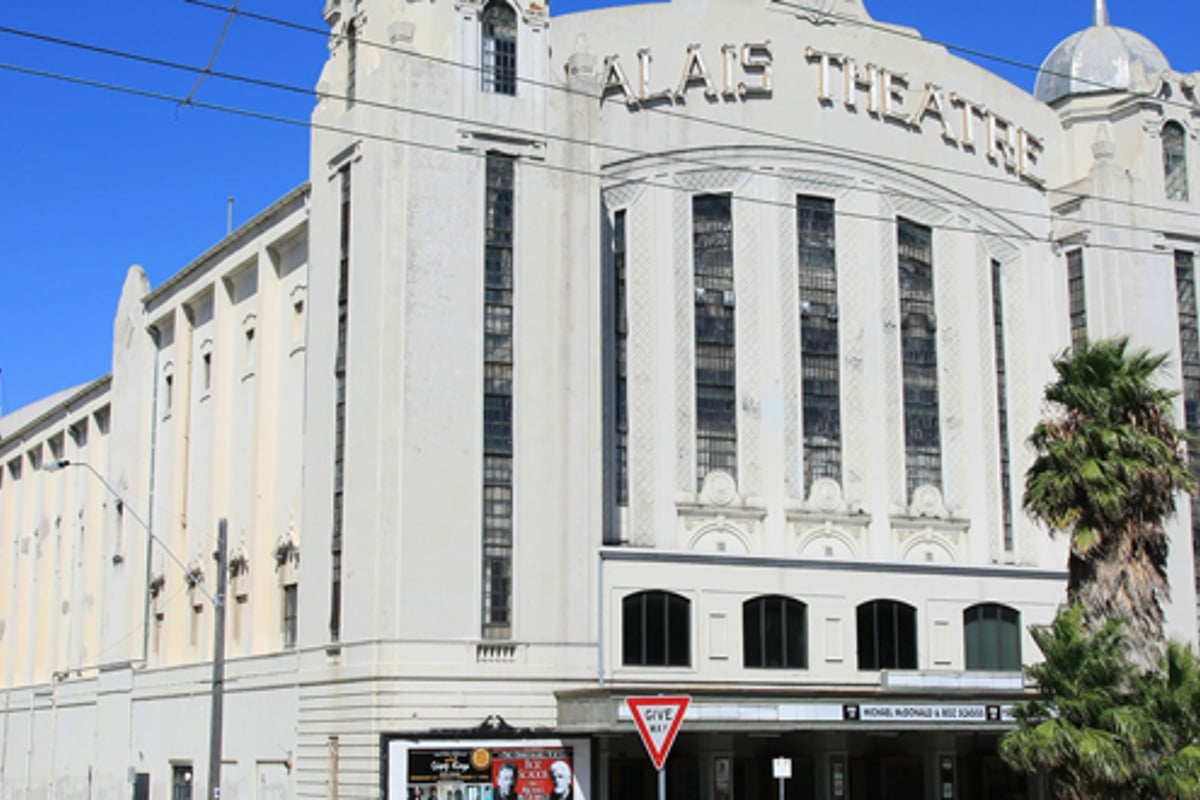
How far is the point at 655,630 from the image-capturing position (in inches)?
1522

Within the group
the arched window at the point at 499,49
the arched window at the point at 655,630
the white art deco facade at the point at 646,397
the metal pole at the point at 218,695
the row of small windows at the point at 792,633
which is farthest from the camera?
the arched window at the point at 499,49

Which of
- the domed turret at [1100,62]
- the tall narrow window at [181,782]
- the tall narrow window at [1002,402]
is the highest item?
the domed turret at [1100,62]

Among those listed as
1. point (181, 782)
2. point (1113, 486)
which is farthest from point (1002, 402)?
point (181, 782)

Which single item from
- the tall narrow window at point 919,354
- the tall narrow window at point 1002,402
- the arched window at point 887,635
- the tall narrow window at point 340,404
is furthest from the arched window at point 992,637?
the tall narrow window at point 340,404

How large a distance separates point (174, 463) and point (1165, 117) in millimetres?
31108

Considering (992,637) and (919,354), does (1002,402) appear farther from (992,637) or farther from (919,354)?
(992,637)

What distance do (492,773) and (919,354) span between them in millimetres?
17201

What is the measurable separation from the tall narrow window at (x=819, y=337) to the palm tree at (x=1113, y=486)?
30.3 ft

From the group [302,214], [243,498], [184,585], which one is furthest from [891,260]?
[184,585]

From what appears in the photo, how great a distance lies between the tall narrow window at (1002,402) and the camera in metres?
45.2

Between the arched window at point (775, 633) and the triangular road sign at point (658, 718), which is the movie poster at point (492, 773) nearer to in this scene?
the arched window at point (775, 633)

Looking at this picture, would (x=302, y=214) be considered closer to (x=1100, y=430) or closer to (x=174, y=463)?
(x=174, y=463)

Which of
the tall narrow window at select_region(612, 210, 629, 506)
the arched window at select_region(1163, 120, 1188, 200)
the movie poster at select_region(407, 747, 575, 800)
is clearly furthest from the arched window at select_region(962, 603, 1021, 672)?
the arched window at select_region(1163, 120, 1188, 200)

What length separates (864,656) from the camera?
41156mm
